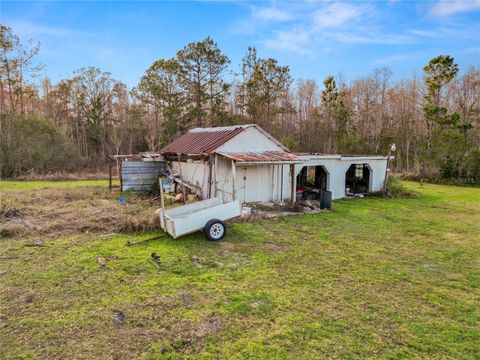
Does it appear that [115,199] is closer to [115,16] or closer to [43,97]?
[115,16]

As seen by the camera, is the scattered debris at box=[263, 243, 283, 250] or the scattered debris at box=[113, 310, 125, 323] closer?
the scattered debris at box=[113, 310, 125, 323]

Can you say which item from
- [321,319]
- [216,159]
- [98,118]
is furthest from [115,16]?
[98,118]

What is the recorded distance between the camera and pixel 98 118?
27141mm

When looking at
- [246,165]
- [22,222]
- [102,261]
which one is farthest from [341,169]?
[22,222]

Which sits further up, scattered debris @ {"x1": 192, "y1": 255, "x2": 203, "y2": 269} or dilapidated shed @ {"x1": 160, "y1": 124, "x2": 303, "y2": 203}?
dilapidated shed @ {"x1": 160, "y1": 124, "x2": 303, "y2": 203}

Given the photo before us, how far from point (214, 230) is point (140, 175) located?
303 inches

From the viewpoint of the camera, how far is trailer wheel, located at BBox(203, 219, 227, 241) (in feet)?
22.4

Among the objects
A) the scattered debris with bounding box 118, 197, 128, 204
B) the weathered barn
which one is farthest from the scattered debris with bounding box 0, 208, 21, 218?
the weathered barn

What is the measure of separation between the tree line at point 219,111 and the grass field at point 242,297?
1595 centimetres

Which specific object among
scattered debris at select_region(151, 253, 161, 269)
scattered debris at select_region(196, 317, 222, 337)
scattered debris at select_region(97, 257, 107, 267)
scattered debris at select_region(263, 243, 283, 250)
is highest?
scattered debris at select_region(97, 257, 107, 267)

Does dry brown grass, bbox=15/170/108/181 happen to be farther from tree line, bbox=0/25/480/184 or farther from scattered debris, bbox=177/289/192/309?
scattered debris, bbox=177/289/192/309

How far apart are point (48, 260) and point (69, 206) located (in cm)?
483

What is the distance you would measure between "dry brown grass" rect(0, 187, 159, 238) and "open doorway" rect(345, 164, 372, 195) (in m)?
10.5

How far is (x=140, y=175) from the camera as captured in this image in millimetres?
13344
